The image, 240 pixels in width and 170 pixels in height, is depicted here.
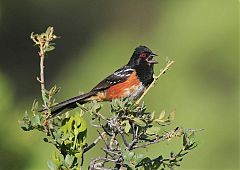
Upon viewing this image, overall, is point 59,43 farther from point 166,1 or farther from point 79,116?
point 79,116

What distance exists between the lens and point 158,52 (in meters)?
9.55

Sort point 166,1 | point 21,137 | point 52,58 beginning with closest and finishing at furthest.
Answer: point 21,137, point 52,58, point 166,1

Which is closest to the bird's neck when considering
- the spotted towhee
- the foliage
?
the spotted towhee

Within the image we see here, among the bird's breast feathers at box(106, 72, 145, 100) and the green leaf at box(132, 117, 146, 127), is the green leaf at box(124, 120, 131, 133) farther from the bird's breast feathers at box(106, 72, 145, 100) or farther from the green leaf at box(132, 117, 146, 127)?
the bird's breast feathers at box(106, 72, 145, 100)

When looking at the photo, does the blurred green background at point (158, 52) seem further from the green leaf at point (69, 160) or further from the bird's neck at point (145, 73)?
the green leaf at point (69, 160)

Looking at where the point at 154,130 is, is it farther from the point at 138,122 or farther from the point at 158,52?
the point at 158,52

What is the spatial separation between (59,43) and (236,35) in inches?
130

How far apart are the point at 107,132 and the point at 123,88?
1.85m

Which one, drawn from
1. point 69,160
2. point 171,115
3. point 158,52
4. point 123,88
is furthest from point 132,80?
point 158,52

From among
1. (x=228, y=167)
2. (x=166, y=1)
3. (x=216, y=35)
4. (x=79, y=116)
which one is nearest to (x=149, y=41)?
(x=216, y=35)

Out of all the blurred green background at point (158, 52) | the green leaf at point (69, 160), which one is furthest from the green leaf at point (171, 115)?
the blurred green background at point (158, 52)

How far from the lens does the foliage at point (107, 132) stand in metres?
1.59

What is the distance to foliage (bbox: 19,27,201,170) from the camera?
159 centimetres

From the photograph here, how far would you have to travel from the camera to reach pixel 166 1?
12656 mm
